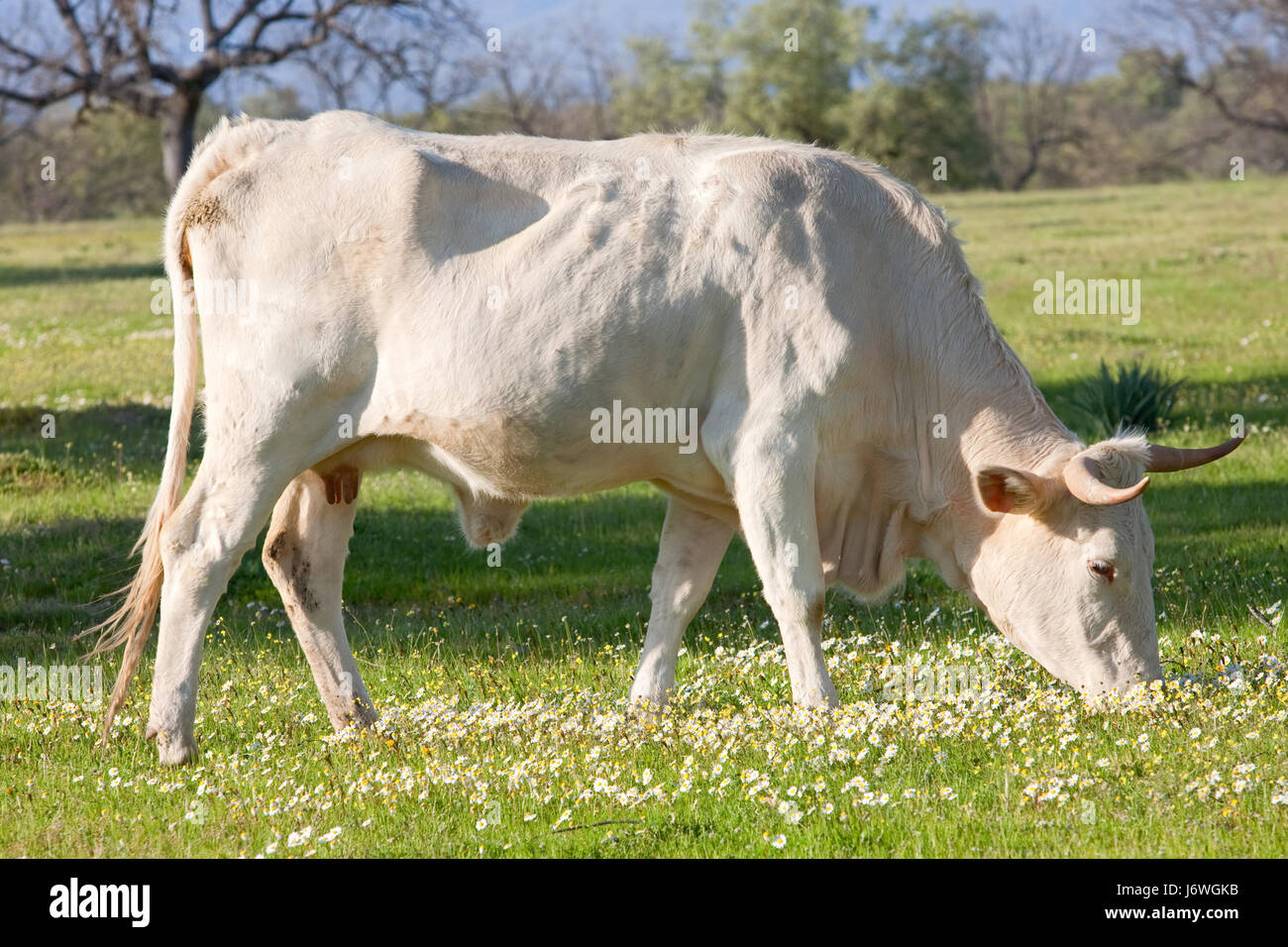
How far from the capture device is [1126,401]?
43.0 ft

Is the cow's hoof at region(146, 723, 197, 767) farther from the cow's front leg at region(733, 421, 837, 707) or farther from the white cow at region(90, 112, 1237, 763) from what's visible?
the cow's front leg at region(733, 421, 837, 707)

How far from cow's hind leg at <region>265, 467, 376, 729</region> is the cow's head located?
290 centimetres

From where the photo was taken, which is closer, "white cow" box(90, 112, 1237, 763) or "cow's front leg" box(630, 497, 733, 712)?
"white cow" box(90, 112, 1237, 763)

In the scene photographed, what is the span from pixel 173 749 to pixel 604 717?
Result: 1834mm

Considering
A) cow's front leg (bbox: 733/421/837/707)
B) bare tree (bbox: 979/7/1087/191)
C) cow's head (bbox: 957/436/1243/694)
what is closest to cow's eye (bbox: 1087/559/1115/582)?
cow's head (bbox: 957/436/1243/694)

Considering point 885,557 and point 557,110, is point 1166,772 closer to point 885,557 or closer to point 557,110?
point 885,557

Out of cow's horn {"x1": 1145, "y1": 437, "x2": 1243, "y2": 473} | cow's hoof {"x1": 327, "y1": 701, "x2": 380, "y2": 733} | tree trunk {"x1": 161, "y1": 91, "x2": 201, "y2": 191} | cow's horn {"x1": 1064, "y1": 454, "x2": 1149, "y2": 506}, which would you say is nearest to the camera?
cow's horn {"x1": 1064, "y1": 454, "x2": 1149, "y2": 506}

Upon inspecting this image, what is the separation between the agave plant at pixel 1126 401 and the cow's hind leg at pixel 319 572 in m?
8.21

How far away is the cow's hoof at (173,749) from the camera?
20.1 feet

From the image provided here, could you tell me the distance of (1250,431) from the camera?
13.0 m

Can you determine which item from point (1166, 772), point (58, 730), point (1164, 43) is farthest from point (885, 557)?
point (1164, 43)

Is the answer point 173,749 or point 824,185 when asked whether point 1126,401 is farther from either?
point 173,749

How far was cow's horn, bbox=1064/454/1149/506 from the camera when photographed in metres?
5.60

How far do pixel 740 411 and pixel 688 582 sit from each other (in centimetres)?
121
